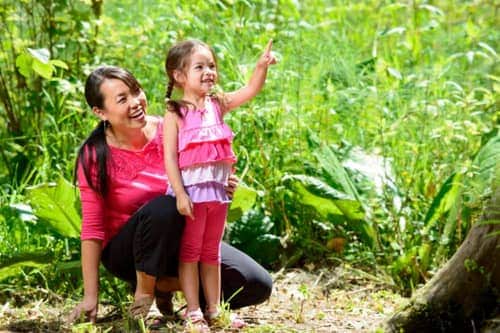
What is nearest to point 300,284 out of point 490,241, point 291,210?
point 291,210

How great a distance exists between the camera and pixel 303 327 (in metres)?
3.34

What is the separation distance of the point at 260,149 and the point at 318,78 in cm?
50

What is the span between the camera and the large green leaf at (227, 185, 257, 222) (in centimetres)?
374

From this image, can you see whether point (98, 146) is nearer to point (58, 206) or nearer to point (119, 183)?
point (119, 183)

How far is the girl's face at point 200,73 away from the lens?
3.09 m

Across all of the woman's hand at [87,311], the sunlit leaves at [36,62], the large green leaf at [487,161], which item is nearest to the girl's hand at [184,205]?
the woman's hand at [87,311]

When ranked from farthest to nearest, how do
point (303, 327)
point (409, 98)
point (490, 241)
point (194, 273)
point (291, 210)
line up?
point (409, 98) < point (291, 210) < point (303, 327) < point (194, 273) < point (490, 241)

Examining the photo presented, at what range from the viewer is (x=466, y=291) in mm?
2982

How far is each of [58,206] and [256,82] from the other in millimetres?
1007

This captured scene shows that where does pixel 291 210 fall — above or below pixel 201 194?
below

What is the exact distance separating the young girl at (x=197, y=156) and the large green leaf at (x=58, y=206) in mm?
666

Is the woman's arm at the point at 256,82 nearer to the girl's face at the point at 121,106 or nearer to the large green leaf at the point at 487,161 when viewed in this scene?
the girl's face at the point at 121,106

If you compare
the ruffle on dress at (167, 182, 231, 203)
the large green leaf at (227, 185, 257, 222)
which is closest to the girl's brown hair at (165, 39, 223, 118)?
the ruffle on dress at (167, 182, 231, 203)

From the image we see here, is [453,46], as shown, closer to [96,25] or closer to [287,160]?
[287,160]
